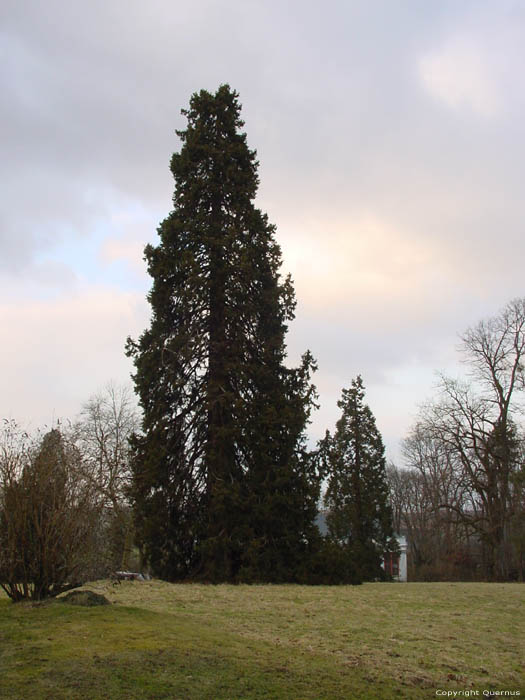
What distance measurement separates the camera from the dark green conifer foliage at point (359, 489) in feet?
120

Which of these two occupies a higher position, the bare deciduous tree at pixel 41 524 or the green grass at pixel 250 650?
the bare deciduous tree at pixel 41 524

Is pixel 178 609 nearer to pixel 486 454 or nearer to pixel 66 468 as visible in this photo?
pixel 66 468

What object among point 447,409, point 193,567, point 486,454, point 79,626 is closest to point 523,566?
point 486,454

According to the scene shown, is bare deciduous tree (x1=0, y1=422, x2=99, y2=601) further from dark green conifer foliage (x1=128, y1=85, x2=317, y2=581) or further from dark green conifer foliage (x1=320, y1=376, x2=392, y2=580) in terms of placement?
dark green conifer foliage (x1=320, y1=376, x2=392, y2=580)

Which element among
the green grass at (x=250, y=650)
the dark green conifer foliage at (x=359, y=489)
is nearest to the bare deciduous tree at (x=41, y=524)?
the green grass at (x=250, y=650)

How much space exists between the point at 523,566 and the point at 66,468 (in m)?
35.3

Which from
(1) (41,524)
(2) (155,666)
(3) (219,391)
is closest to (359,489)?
(3) (219,391)

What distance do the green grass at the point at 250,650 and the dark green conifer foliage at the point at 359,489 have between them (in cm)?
2598

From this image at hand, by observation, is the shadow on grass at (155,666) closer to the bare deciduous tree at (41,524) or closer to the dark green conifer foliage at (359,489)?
the bare deciduous tree at (41,524)

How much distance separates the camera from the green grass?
5227mm

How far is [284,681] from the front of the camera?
5539 mm

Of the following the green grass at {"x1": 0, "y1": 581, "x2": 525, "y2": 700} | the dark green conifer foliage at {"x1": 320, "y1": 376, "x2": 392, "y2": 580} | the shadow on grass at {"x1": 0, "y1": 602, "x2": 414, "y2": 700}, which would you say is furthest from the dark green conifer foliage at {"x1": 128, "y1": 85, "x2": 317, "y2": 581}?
the dark green conifer foliage at {"x1": 320, "y1": 376, "x2": 392, "y2": 580}

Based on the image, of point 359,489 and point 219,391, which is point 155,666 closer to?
point 219,391

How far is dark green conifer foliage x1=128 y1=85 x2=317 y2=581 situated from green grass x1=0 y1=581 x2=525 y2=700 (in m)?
6.60
